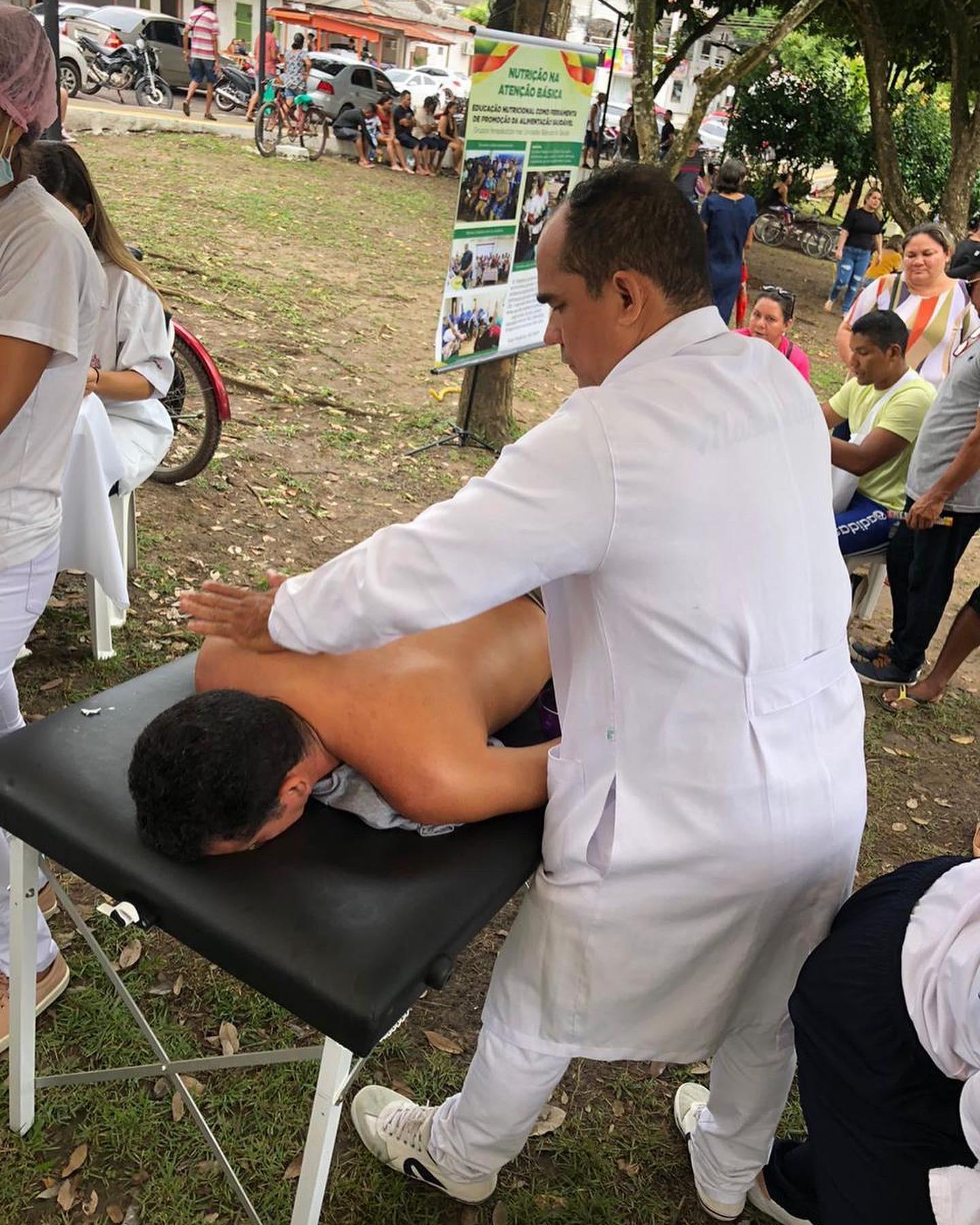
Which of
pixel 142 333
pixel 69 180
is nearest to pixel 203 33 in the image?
pixel 142 333

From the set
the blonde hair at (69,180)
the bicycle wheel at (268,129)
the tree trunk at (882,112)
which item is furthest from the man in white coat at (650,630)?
the bicycle wheel at (268,129)

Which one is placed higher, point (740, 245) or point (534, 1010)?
point (740, 245)

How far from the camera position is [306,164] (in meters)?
13.9

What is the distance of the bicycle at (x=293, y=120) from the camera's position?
47.8 feet

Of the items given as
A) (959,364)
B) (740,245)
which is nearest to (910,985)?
(959,364)

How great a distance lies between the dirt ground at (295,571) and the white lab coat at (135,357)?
63cm

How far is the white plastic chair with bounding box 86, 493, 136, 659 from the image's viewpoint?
3174 mm

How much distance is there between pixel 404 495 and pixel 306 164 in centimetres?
1080

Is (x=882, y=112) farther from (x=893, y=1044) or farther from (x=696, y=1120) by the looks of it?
(x=893, y=1044)

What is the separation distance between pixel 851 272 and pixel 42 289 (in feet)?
36.1

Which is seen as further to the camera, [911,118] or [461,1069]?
[911,118]

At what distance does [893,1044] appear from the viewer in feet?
4.46

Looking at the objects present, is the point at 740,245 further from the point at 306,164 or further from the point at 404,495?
the point at 306,164

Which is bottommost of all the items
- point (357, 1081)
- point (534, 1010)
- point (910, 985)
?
point (357, 1081)
